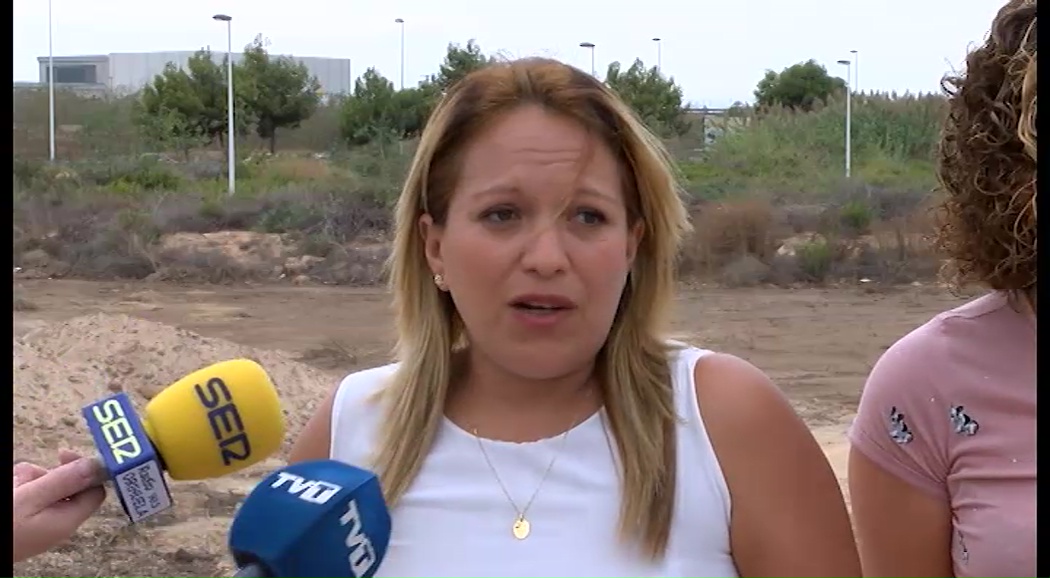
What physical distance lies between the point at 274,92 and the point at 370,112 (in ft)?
8.95

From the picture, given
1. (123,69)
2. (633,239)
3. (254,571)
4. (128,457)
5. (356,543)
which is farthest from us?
(123,69)

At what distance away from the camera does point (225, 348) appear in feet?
36.6

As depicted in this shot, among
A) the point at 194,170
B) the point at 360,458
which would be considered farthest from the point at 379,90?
the point at 360,458

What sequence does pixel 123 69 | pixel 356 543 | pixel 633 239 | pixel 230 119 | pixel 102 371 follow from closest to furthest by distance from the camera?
pixel 356 543, pixel 633 239, pixel 102 371, pixel 230 119, pixel 123 69

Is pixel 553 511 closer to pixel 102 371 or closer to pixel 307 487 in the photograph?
pixel 307 487

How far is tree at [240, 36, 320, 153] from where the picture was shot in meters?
33.4

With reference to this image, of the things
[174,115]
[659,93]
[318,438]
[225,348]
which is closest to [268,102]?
[174,115]

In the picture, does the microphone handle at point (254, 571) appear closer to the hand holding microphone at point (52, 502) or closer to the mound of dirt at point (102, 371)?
the hand holding microphone at point (52, 502)

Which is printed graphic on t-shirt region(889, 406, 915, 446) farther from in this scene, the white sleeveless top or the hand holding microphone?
the hand holding microphone

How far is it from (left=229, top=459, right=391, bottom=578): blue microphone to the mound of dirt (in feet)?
24.4

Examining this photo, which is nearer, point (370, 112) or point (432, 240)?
point (432, 240)

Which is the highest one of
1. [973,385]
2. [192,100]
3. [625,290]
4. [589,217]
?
[192,100]

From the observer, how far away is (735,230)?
65.0 feet

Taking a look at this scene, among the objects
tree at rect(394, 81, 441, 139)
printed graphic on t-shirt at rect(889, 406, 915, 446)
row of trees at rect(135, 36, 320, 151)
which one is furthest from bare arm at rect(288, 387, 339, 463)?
row of trees at rect(135, 36, 320, 151)
